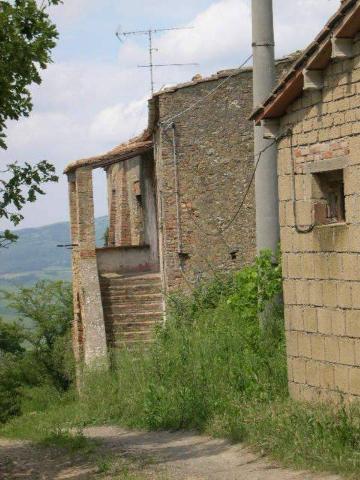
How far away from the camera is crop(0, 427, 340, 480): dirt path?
10016mm

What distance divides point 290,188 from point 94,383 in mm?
7807

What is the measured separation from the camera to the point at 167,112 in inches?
802

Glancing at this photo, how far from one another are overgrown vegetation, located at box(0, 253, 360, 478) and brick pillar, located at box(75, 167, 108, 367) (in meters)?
2.25

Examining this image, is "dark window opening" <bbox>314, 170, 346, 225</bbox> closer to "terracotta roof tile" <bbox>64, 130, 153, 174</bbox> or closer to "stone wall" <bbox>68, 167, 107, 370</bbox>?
"stone wall" <bbox>68, 167, 107, 370</bbox>

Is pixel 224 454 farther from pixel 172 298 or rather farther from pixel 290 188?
pixel 172 298

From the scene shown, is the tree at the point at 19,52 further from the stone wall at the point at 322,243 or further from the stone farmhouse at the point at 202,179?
the stone farmhouse at the point at 202,179

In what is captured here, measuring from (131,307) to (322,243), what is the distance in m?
11.7

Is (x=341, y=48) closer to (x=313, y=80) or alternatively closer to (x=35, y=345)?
(x=313, y=80)

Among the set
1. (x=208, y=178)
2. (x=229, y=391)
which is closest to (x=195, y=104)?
(x=208, y=178)

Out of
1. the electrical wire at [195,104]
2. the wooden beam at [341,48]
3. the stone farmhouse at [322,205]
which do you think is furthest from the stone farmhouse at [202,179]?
the wooden beam at [341,48]

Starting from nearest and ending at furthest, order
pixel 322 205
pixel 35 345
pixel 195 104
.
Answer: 1. pixel 322 205
2. pixel 195 104
3. pixel 35 345

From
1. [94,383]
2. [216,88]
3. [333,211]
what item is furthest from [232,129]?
[333,211]

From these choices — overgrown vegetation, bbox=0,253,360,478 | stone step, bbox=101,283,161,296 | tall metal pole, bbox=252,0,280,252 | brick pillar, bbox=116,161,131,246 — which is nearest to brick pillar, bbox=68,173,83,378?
stone step, bbox=101,283,161,296

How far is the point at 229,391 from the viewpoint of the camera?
13.2 metres
